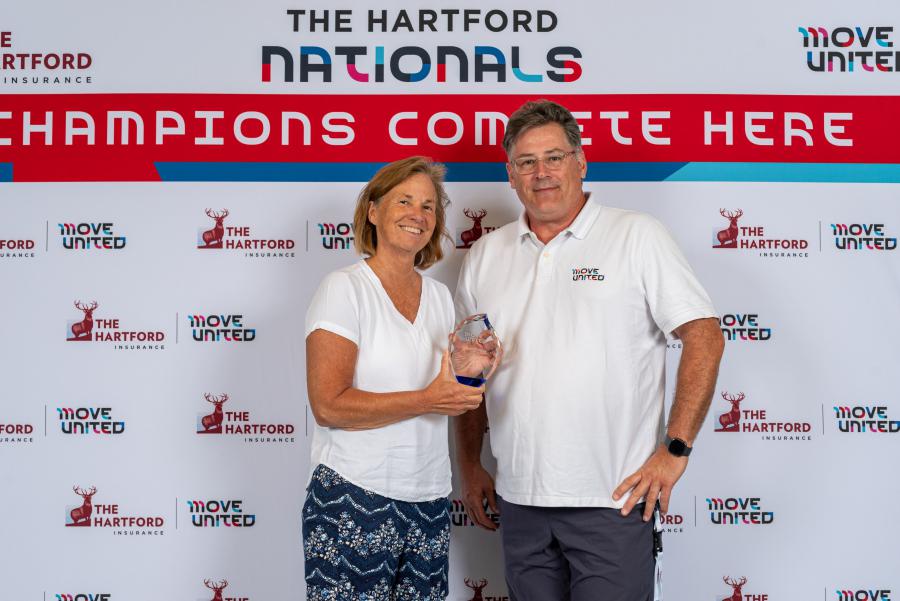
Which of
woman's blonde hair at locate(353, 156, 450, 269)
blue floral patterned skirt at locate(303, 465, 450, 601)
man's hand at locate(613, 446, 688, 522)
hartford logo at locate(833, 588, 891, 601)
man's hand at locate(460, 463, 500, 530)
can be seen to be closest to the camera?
blue floral patterned skirt at locate(303, 465, 450, 601)

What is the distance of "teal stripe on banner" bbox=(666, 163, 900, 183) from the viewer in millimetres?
2395

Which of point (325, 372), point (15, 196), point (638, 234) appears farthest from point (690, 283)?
point (15, 196)

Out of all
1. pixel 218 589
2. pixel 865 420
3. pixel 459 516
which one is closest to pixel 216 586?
pixel 218 589

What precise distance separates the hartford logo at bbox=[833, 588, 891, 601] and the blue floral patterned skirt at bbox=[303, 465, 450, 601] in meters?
1.57

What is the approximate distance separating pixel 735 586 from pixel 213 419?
184 centimetres

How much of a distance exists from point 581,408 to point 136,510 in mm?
1574

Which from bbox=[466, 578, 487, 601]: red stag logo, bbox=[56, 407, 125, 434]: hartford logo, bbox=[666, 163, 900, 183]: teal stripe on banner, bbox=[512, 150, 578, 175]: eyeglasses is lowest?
bbox=[466, 578, 487, 601]: red stag logo

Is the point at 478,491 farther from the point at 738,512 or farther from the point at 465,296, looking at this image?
the point at 738,512

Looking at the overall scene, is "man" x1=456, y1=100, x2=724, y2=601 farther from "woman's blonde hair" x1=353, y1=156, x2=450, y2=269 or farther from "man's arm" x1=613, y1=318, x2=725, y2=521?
"woman's blonde hair" x1=353, y1=156, x2=450, y2=269

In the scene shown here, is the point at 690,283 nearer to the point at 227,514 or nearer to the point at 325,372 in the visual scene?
the point at 325,372

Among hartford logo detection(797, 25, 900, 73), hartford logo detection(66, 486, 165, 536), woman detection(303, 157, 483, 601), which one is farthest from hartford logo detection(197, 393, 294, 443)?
hartford logo detection(797, 25, 900, 73)

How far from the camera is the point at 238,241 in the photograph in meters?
2.41

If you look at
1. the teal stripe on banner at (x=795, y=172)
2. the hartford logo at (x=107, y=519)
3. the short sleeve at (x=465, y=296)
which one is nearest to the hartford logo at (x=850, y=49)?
the teal stripe on banner at (x=795, y=172)

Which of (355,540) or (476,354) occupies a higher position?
(476,354)
